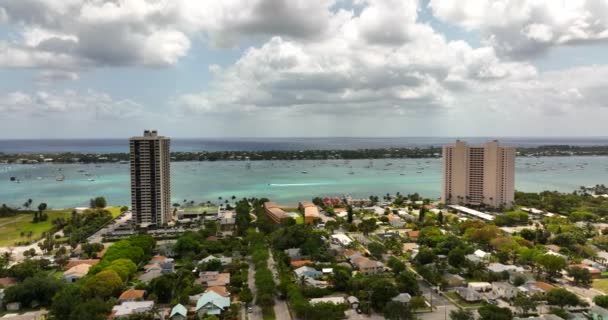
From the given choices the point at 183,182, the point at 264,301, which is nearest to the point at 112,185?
the point at 183,182

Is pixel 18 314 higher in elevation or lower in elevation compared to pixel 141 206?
lower

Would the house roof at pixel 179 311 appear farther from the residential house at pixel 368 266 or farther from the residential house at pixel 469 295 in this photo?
the residential house at pixel 469 295

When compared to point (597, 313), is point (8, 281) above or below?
below

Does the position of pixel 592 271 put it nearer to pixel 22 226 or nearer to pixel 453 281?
pixel 453 281

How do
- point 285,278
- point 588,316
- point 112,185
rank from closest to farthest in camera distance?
point 588,316, point 285,278, point 112,185

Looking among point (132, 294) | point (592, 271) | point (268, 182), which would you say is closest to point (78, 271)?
point (132, 294)

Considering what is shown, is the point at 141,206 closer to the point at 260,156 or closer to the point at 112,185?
the point at 112,185

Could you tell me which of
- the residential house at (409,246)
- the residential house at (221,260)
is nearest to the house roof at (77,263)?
the residential house at (221,260)
